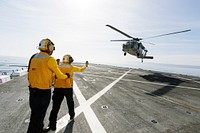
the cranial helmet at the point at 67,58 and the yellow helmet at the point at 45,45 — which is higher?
the yellow helmet at the point at 45,45

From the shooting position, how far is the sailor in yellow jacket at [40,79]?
3299mm

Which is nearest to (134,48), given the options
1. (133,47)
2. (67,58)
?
(133,47)

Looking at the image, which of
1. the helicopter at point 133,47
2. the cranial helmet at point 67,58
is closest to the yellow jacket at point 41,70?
the cranial helmet at point 67,58

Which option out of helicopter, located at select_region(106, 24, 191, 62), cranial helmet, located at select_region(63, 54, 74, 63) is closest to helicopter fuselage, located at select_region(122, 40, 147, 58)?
helicopter, located at select_region(106, 24, 191, 62)

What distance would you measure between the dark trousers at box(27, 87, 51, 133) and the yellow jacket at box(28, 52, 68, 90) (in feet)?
0.47

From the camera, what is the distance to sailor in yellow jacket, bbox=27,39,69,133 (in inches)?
130

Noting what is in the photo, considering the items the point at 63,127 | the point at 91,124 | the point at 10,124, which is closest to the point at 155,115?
the point at 91,124

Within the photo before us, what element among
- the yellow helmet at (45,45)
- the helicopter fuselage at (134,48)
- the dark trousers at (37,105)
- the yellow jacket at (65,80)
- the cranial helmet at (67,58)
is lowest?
the dark trousers at (37,105)

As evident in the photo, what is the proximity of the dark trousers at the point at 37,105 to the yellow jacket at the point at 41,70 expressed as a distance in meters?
0.14

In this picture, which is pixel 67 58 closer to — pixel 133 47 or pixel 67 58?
pixel 67 58

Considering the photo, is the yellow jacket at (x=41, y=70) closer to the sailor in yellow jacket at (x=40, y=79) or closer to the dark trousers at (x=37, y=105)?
the sailor in yellow jacket at (x=40, y=79)

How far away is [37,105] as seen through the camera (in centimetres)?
338

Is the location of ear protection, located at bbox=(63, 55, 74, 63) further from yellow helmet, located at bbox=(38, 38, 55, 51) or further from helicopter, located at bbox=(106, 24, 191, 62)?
helicopter, located at bbox=(106, 24, 191, 62)

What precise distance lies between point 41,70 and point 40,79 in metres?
0.22
